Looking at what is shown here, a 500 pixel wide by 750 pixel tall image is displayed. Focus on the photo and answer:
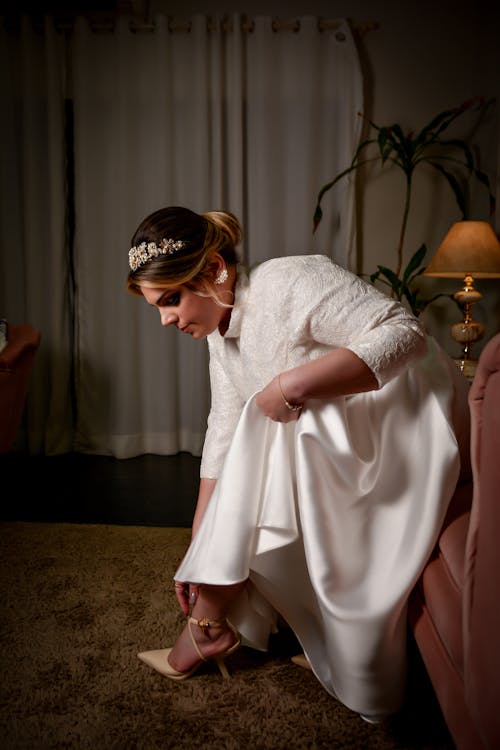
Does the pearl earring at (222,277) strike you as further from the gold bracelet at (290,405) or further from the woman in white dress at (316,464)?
the gold bracelet at (290,405)

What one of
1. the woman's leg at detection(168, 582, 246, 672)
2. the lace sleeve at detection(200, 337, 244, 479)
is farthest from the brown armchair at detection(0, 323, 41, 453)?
the woman's leg at detection(168, 582, 246, 672)

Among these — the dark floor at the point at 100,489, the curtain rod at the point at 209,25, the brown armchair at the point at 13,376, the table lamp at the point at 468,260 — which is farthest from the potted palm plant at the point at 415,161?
the brown armchair at the point at 13,376

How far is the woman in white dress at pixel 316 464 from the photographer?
44.0 inches

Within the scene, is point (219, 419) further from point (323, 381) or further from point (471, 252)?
point (471, 252)

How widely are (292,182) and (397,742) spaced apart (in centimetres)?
292

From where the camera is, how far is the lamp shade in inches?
114

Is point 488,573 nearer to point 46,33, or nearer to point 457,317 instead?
point 457,317

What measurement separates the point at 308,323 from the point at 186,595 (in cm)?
67

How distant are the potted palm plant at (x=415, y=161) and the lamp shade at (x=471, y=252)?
31 cm

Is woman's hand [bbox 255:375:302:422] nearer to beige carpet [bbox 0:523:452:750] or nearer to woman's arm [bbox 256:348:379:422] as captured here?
woman's arm [bbox 256:348:379:422]

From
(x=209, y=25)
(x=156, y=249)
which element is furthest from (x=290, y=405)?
(x=209, y=25)

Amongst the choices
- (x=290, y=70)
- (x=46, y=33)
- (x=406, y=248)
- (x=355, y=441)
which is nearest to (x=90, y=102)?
(x=46, y=33)

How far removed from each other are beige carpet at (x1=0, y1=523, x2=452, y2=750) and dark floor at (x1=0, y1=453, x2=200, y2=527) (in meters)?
0.61

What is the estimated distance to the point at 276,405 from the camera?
3.90 feet
